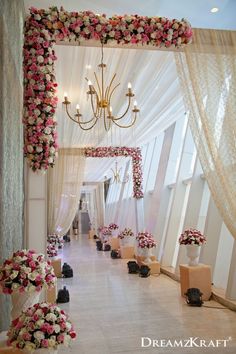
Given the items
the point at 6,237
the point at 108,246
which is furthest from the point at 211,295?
the point at 108,246

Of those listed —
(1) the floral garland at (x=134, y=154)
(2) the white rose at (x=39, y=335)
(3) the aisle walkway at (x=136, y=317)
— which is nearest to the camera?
(2) the white rose at (x=39, y=335)

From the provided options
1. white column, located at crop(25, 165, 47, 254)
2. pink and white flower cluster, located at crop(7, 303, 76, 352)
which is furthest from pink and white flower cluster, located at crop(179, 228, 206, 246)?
pink and white flower cluster, located at crop(7, 303, 76, 352)

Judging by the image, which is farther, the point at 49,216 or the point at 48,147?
the point at 49,216

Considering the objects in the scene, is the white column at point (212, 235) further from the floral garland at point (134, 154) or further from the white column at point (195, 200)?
the floral garland at point (134, 154)

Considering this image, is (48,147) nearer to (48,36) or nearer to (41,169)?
(41,169)

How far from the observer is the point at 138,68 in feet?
18.1

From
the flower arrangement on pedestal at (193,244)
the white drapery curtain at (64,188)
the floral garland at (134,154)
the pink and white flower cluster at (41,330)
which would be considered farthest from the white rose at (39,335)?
the floral garland at (134,154)

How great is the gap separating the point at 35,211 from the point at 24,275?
1.46 m

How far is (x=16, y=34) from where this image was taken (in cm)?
325

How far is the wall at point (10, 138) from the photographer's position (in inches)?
100

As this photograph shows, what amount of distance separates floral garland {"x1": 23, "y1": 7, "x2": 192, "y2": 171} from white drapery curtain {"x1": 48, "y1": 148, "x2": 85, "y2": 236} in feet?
18.1

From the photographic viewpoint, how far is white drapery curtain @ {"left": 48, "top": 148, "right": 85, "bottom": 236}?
9.35m

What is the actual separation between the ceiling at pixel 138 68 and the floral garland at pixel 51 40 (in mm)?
222

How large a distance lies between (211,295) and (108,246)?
9407 mm
